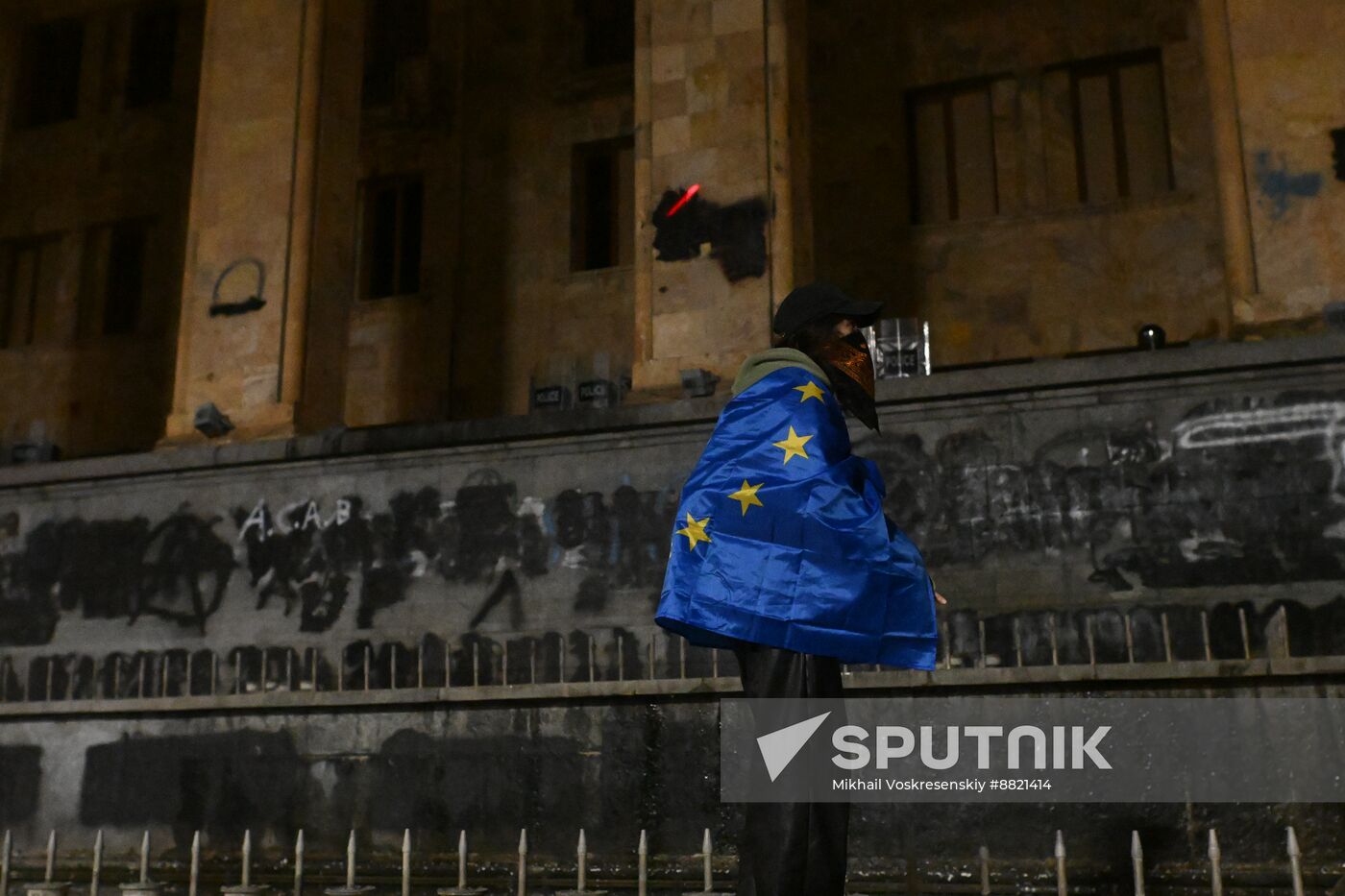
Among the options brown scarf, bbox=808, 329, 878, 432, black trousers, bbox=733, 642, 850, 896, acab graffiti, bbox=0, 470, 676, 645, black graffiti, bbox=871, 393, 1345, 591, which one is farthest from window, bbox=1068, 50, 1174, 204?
black trousers, bbox=733, 642, 850, 896

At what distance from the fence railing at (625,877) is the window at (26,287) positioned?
14.4 m

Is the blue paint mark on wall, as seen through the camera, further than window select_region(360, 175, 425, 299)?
No

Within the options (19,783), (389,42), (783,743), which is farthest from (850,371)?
(389,42)

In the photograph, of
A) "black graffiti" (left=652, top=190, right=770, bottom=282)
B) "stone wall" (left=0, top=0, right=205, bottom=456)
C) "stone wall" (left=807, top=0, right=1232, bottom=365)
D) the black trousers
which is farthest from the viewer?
"stone wall" (left=0, top=0, right=205, bottom=456)

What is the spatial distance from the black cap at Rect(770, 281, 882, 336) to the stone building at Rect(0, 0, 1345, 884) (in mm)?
4005

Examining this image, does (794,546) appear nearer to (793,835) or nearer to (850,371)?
(850,371)

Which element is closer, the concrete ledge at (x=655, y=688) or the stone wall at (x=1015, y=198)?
the concrete ledge at (x=655, y=688)

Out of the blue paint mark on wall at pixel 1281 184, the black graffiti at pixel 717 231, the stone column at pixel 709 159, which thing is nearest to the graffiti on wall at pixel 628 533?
the stone column at pixel 709 159

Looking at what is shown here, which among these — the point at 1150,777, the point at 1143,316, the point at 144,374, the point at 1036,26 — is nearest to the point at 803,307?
the point at 1150,777

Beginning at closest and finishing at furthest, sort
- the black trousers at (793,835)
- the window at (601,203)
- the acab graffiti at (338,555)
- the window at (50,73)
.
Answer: the black trousers at (793,835), the acab graffiti at (338,555), the window at (601,203), the window at (50,73)

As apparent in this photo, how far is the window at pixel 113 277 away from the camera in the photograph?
70.4ft

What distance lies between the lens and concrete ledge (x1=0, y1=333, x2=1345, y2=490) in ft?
30.5

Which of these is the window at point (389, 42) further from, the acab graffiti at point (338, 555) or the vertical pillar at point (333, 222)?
the acab graffiti at point (338, 555)

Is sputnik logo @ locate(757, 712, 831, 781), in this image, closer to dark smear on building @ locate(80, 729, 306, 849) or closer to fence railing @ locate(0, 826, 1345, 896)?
fence railing @ locate(0, 826, 1345, 896)
